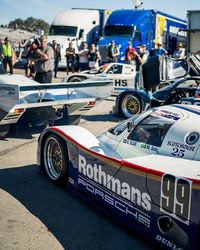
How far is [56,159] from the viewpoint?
188 inches

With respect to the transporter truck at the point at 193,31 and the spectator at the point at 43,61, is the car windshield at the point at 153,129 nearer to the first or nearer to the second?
the spectator at the point at 43,61

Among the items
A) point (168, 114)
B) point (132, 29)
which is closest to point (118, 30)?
point (132, 29)

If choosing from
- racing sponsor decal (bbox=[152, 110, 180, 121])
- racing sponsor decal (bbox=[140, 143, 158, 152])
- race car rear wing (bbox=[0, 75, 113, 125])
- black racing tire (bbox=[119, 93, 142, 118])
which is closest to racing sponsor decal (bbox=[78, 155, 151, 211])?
racing sponsor decal (bbox=[140, 143, 158, 152])

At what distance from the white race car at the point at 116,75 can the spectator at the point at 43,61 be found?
2.44 meters

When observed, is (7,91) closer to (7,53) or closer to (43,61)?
(43,61)

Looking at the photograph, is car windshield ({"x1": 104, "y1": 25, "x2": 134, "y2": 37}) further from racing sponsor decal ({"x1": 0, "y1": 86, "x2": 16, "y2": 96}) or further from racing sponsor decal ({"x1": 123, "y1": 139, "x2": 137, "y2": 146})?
racing sponsor decal ({"x1": 123, "y1": 139, "x2": 137, "y2": 146})

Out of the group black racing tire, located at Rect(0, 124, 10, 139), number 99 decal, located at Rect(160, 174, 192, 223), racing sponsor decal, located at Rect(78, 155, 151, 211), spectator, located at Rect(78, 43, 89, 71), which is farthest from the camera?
spectator, located at Rect(78, 43, 89, 71)

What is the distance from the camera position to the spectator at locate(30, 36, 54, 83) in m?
8.75

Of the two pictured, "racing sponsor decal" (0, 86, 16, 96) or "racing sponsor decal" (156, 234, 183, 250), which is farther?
"racing sponsor decal" (0, 86, 16, 96)

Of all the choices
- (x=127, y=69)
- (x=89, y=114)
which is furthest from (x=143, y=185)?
(x=127, y=69)

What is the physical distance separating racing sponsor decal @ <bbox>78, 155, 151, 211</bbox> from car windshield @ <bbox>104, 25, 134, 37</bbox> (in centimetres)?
1666

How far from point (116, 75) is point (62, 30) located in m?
11.4

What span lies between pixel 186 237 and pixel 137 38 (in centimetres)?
1813

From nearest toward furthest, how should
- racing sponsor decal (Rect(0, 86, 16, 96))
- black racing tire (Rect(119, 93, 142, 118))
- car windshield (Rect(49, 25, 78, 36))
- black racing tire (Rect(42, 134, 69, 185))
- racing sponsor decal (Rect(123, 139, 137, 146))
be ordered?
racing sponsor decal (Rect(123, 139, 137, 146)), black racing tire (Rect(42, 134, 69, 185)), racing sponsor decal (Rect(0, 86, 16, 96)), black racing tire (Rect(119, 93, 142, 118)), car windshield (Rect(49, 25, 78, 36))
